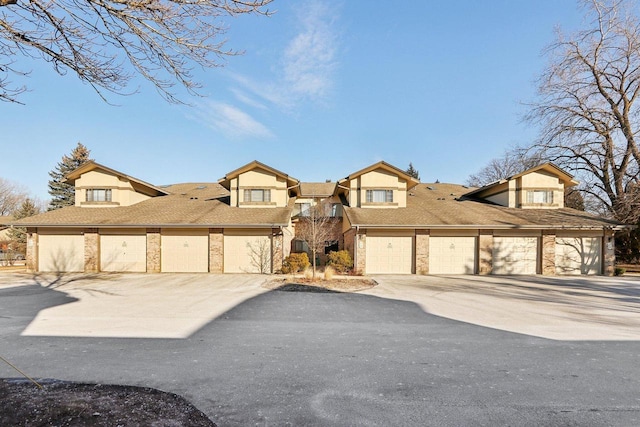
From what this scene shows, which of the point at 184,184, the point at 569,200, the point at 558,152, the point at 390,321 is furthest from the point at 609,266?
the point at 184,184

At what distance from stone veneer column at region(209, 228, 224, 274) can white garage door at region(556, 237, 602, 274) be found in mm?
18824

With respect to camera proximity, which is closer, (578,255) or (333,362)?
(333,362)

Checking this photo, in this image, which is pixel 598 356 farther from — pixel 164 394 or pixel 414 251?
pixel 414 251

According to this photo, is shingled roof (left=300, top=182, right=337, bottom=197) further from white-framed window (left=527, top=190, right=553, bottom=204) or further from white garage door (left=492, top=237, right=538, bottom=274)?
white-framed window (left=527, top=190, right=553, bottom=204)

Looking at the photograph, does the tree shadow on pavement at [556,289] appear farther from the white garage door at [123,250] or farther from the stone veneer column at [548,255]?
the white garage door at [123,250]

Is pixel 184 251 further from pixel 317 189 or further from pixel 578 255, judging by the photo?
pixel 578 255

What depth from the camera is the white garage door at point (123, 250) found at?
16.4m

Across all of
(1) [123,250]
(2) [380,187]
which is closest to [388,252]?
(2) [380,187]

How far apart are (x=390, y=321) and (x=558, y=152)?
987 inches

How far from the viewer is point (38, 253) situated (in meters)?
16.6

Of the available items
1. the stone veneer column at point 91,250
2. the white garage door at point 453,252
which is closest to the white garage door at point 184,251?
the stone veneer column at point 91,250

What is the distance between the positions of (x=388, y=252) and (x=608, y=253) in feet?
40.7

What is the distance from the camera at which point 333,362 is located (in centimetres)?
479

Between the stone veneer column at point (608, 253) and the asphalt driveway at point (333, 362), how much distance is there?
33.3 feet
